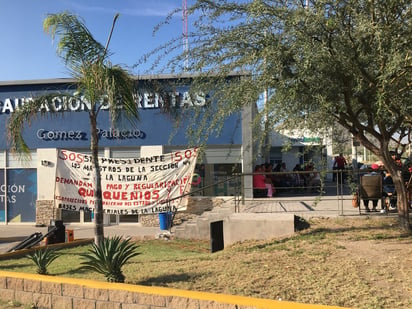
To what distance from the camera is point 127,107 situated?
313 inches

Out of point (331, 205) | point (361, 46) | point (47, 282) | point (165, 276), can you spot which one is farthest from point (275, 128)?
point (331, 205)

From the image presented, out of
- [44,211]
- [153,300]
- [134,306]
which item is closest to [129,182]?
[44,211]

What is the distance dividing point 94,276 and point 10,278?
1.17m

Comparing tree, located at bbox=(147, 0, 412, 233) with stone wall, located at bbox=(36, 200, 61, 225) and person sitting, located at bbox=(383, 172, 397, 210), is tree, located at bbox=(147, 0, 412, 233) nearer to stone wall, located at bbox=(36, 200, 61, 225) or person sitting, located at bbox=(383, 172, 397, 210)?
person sitting, located at bbox=(383, 172, 397, 210)

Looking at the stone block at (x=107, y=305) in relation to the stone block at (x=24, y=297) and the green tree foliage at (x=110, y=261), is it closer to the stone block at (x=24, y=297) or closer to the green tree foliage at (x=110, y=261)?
the green tree foliage at (x=110, y=261)

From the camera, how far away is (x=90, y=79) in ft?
25.5

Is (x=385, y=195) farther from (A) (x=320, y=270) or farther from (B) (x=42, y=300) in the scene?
(B) (x=42, y=300)

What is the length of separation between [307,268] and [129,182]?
9167 millimetres

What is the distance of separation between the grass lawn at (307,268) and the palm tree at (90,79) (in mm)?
1882

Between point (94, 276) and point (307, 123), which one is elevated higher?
point (307, 123)

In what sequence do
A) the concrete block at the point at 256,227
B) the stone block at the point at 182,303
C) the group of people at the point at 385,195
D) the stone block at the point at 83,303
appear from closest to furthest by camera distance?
the stone block at the point at 182,303, the stone block at the point at 83,303, the concrete block at the point at 256,227, the group of people at the point at 385,195

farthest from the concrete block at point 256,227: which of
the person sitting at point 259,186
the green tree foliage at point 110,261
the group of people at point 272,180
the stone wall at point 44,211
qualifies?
the stone wall at point 44,211

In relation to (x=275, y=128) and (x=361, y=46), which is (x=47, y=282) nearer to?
(x=275, y=128)

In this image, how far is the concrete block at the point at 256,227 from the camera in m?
9.05
